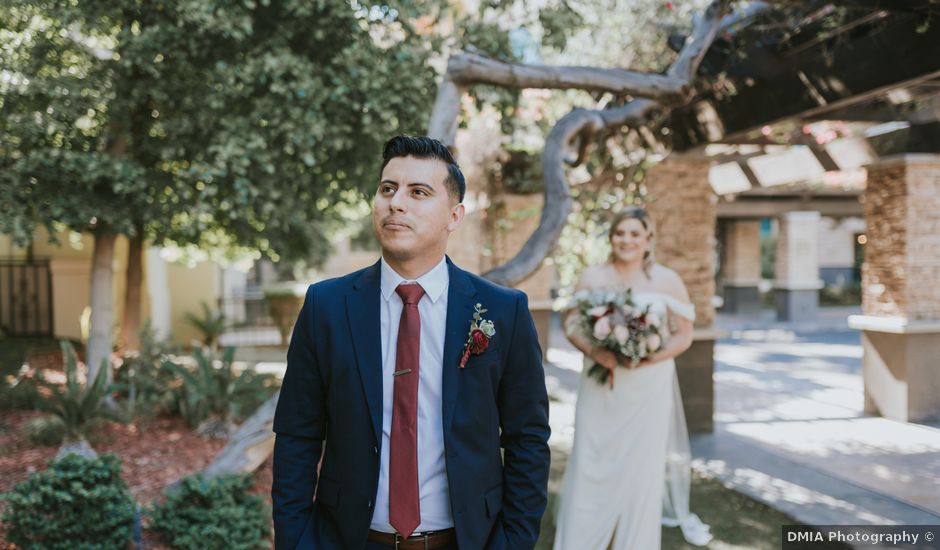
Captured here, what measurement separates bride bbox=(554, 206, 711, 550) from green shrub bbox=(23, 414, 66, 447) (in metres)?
4.77

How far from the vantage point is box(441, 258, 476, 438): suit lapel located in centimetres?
204

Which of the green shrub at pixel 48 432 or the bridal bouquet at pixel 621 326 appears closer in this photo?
the bridal bouquet at pixel 621 326

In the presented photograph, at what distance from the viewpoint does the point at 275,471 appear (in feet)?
7.02

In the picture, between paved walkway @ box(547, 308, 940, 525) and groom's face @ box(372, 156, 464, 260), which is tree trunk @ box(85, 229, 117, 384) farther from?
groom's face @ box(372, 156, 464, 260)

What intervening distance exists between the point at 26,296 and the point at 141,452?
886 cm

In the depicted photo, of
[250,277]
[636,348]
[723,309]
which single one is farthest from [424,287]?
[250,277]

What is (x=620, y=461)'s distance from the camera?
14.1 feet

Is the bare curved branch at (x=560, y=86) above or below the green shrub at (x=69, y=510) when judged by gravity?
above

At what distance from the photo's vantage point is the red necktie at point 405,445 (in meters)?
2.01

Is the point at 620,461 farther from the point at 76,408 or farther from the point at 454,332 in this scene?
the point at 76,408

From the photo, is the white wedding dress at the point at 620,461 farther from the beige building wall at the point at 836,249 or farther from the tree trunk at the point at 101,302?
the beige building wall at the point at 836,249

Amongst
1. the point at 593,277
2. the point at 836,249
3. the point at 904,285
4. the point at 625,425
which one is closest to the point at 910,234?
the point at 904,285

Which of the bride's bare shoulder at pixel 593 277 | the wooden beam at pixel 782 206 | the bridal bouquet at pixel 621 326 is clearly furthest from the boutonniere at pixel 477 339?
the wooden beam at pixel 782 206

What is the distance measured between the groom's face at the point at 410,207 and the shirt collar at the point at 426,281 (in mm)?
80
